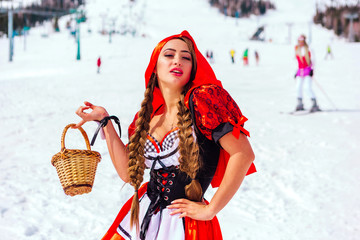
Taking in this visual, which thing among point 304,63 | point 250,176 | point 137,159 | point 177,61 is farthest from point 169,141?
point 304,63

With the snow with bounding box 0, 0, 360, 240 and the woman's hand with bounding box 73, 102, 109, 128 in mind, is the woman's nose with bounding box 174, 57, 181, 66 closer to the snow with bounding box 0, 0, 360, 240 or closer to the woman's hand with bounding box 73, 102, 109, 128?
the woman's hand with bounding box 73, 102, 109, 128

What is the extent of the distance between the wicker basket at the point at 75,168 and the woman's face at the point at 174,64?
539 millimetres

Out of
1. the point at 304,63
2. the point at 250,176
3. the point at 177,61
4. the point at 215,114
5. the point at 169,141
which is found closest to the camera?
the point at 215,114

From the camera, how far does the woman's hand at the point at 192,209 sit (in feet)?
6.14

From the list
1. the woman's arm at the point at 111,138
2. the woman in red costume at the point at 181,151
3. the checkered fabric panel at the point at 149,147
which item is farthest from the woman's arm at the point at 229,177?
the woman's arm at the point at 111,138

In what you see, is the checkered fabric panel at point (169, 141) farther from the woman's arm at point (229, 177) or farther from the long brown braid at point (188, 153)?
the woman's arm at point (229, 177)

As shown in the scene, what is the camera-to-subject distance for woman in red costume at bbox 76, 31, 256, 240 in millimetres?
1841

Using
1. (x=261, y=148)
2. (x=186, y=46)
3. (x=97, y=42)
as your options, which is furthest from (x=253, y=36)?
(x=186, y=46)

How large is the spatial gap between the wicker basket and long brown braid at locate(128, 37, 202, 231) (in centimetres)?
22

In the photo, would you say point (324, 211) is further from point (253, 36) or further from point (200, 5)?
point (200, 5)

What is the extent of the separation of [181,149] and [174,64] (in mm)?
449

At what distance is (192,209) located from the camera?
1.89 metres

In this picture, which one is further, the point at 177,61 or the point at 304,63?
the point at 304,63

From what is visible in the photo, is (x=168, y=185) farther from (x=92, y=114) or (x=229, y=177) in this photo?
(x=92, y=114)
